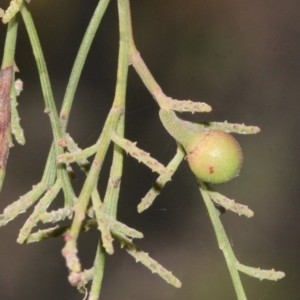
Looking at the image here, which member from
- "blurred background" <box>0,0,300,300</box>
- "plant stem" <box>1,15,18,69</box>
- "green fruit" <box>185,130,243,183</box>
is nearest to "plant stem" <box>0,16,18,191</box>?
"plant stem" <box>1,15,18,69</box>

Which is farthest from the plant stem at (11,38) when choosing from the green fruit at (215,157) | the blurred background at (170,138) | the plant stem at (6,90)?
the blurred background at (170,138)

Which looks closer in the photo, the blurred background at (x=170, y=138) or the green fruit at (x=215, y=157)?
the green fruit at (x=215, y=157)

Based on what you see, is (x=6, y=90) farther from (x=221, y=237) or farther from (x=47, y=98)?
(x=221, y=237)

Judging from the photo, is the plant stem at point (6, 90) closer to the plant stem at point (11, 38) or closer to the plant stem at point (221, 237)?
the plant stem at point (11, 38)

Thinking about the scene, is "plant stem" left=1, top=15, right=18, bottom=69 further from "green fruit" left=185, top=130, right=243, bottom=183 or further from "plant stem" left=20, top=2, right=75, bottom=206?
"green fruit" left=185, top=130, right=243, bottom=183

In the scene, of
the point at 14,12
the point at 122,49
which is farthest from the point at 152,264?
the point at 14,12

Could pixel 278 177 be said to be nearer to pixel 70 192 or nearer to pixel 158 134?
pixel 158 134
